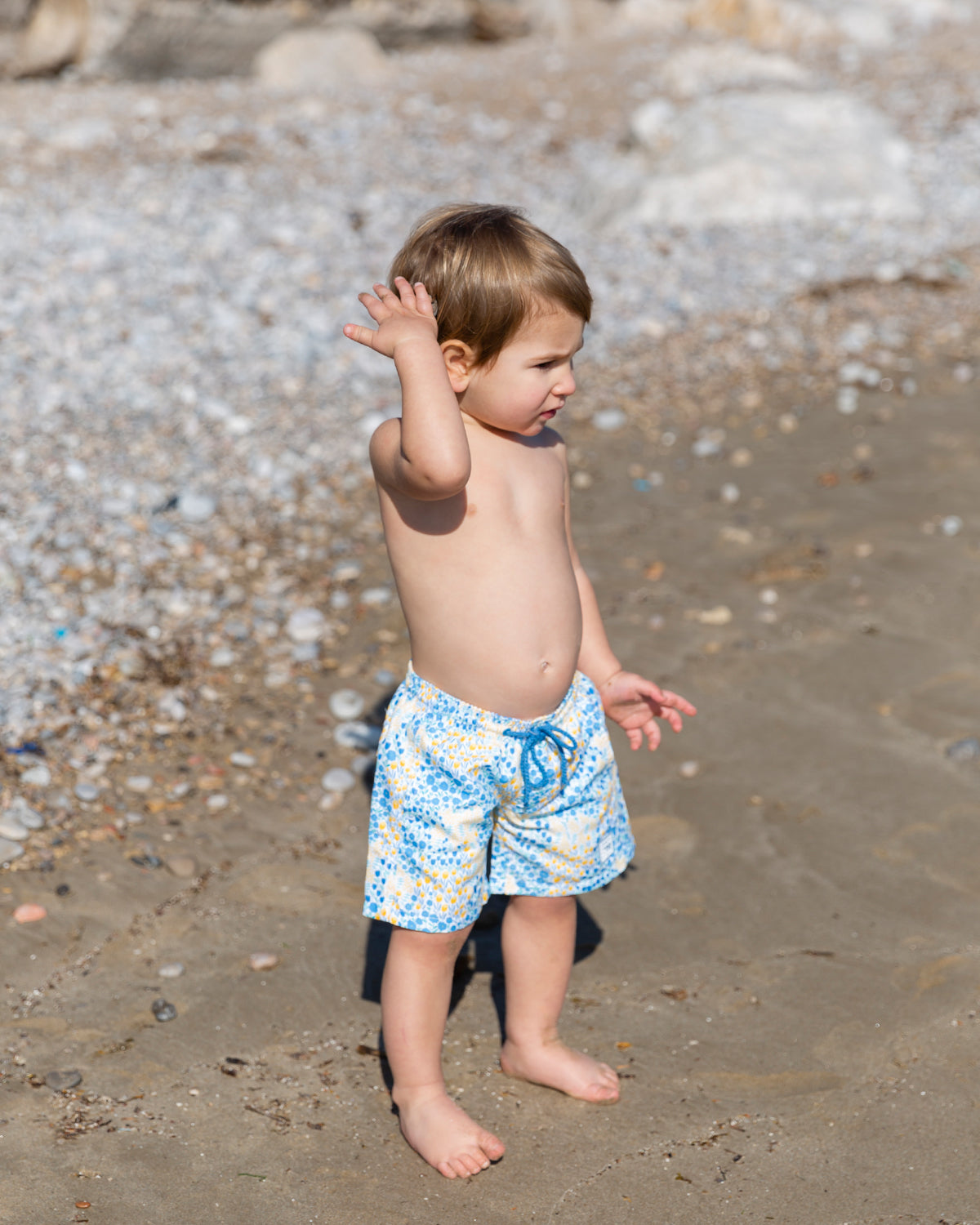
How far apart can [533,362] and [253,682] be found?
239cm

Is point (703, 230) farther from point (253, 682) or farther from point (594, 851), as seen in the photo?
point (594, 851)

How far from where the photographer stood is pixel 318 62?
40.0 ft

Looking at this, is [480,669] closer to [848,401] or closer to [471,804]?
[471,804]

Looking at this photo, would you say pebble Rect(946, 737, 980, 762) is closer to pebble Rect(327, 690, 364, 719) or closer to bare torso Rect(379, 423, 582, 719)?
bare torso Rect(379, 423, 582, 719)

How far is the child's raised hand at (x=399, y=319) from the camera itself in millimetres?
2516

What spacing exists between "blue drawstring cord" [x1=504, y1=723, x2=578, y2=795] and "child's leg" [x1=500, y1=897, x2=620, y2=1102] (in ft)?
1.16

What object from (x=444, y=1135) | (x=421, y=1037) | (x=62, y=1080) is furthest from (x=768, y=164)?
(x=62, y=1080)

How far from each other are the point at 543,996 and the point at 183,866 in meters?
1.29

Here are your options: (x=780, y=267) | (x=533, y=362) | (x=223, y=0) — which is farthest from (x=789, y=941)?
(x=223, y=0)

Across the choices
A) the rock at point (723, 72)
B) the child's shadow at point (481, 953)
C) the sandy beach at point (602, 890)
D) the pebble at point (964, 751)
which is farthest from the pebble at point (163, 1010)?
the rock at point (723, 72)

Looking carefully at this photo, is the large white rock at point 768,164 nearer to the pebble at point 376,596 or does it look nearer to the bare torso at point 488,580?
the pebble at point 376,596

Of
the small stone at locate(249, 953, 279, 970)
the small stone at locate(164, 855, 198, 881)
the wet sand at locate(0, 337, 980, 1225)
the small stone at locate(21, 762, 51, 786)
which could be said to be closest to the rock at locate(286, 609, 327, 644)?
the wet sand at locate(0, 337, 980, 1225)

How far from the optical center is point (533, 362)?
2.63 metres

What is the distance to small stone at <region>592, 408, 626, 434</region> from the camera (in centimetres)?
650
